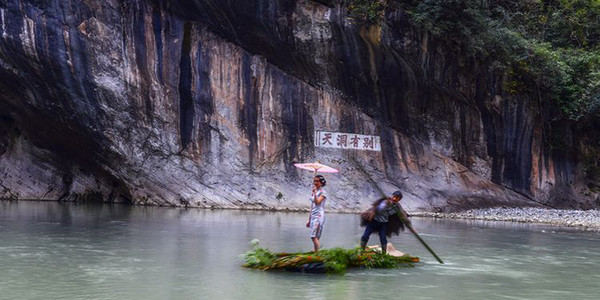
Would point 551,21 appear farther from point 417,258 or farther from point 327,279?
point 327,279

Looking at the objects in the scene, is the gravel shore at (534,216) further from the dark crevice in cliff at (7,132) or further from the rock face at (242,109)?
the dark crevice in cliff at (7,132)

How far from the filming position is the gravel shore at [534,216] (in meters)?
20.3

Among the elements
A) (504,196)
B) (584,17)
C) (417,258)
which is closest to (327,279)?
(417,258)

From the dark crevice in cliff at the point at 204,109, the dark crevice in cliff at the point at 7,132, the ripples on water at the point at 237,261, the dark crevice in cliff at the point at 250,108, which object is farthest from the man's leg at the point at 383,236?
the dark crevice in cliff at the point at 7,132

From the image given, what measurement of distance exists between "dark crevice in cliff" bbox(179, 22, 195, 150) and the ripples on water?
15.5 feet

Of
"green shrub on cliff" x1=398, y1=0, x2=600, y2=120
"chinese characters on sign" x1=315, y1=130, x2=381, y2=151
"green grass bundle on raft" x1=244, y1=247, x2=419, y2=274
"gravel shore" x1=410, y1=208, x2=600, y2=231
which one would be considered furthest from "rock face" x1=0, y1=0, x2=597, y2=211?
"green grass bundle on raft" x1=244, y1=247, x2=419, y2=274

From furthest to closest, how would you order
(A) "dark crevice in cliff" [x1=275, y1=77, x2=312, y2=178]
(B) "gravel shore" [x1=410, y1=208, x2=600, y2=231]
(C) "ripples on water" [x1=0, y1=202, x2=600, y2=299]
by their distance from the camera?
(A) "dark crevice in cliff" [x1=275, y1=77, x2=312, y2=178], (B) "gravel shore" [x1=410, y1=208, x2=600, y2=231], (C) "ripples on water" [x1=0, y1=202, x2=600, y2=299]

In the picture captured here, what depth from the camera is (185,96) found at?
22406 millimetres

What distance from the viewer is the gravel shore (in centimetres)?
2027

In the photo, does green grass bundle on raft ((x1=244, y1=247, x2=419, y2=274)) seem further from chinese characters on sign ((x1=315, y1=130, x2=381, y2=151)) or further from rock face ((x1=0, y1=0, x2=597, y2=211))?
chinese characters on sign ((x1=315, y1=130, x2=381, y2=151))

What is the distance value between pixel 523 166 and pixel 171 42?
12681mm

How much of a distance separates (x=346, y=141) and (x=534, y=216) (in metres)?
6.38

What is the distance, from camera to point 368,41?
2250 cm

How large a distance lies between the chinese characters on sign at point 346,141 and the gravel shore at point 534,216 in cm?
286
